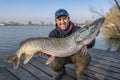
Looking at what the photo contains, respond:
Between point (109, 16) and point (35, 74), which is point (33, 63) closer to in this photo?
point (35, 74)

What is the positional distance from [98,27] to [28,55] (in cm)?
129

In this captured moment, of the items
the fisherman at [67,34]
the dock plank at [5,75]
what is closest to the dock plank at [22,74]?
the dock plank at [5,75]

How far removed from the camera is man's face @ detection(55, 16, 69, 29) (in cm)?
410

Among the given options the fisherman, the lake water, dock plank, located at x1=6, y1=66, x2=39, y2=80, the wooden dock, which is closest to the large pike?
the fisherman

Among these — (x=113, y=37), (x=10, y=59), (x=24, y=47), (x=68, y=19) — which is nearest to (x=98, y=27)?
(x=68, y=19)

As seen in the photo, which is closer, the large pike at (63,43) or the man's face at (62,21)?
the large pike at (63,43)

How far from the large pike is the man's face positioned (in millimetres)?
555

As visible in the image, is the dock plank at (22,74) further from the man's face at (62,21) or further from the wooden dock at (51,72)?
the man's face at (62,21)

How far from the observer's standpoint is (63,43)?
11.9ft

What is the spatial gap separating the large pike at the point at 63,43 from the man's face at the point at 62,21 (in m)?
0.55

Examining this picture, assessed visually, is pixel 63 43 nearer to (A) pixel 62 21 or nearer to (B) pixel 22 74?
(A) pixel 62 21

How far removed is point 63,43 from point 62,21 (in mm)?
637

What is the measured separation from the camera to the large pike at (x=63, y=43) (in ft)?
11.4

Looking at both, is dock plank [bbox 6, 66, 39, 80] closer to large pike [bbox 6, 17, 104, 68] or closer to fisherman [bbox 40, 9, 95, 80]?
fisherman [bbox 40, 9, 95, 80]
